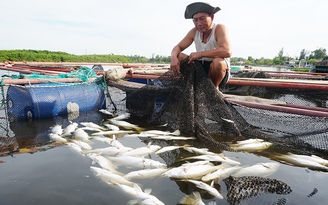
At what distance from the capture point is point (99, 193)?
246 cm

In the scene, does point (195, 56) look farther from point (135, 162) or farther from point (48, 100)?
point (48, 100)

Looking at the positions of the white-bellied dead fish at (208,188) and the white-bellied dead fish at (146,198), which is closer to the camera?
the white-bellied dead fish at (146,198)

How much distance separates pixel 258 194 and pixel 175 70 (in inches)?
111

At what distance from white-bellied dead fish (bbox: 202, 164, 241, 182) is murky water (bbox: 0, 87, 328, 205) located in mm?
107

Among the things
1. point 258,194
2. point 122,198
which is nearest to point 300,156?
point 258,194

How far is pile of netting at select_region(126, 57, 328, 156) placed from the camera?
146 inches

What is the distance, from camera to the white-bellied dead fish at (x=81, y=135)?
4198mm

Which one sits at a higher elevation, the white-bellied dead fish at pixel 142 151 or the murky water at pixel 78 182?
the white-bellied dead fish at pixel 142 151

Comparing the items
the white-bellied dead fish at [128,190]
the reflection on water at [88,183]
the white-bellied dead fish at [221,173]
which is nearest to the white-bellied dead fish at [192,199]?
the reflection on water at [88,183]

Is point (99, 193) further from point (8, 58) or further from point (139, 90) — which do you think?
point (8, 58)

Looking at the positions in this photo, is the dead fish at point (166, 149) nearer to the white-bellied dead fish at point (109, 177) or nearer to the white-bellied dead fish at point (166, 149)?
the white-bellied dead fish at point (166, 149)

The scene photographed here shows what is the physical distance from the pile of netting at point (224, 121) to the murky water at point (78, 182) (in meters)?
0.61

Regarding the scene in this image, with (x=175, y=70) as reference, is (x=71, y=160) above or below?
below

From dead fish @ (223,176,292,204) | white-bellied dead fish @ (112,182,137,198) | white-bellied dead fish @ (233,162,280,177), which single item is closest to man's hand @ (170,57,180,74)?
white-bellied dead fish @ (233,162,280,177)
